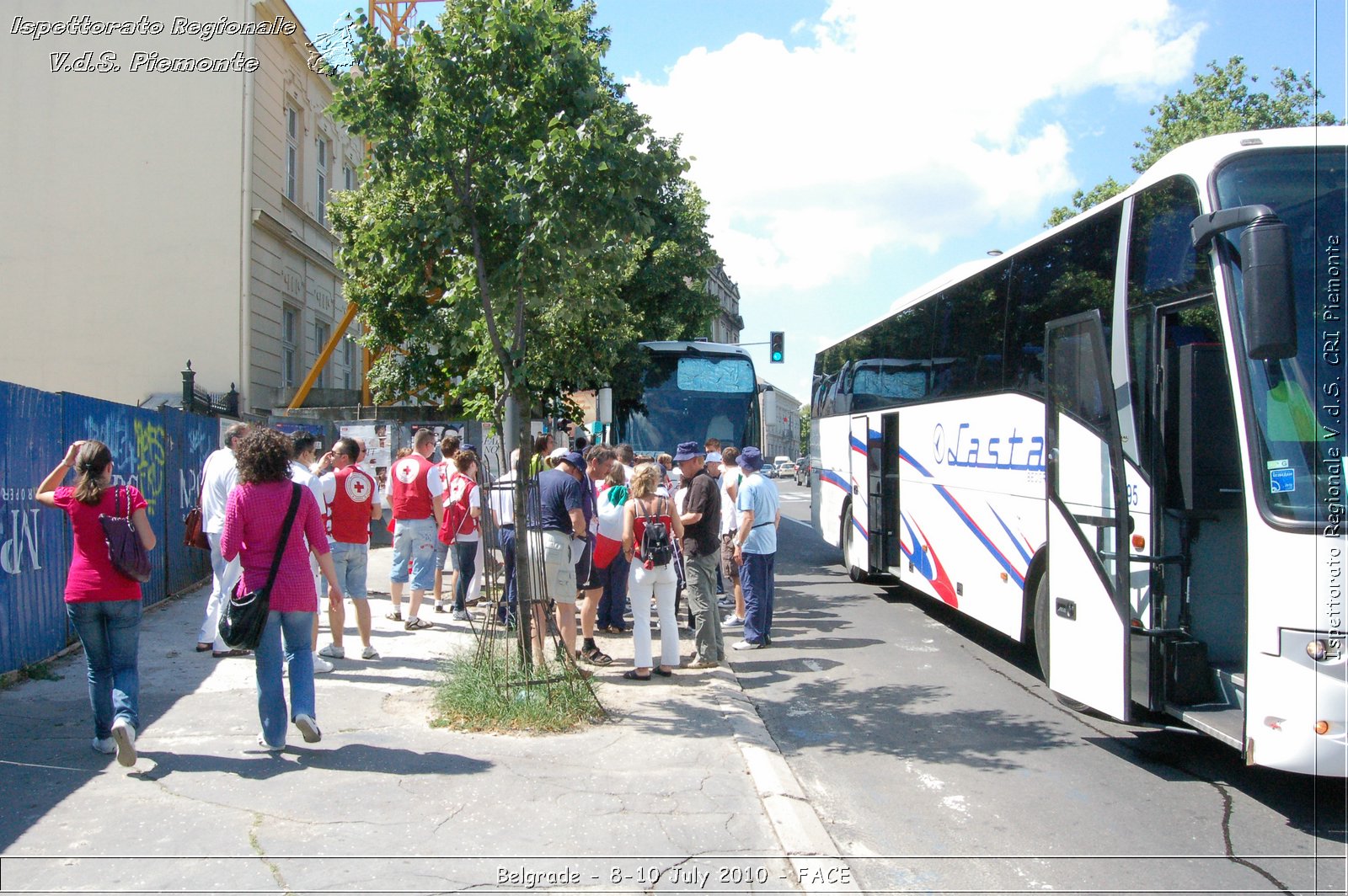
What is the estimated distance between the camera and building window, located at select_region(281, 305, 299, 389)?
2077 cm

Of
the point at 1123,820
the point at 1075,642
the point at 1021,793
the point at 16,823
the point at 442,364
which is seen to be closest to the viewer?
the point at 16,823

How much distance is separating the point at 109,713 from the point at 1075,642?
5.88 metres

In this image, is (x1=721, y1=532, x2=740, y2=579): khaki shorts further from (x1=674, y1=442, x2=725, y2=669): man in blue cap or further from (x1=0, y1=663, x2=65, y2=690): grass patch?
(x1=0, y1=663, x2=65, y2=690): grass patch

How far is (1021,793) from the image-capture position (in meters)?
5.67

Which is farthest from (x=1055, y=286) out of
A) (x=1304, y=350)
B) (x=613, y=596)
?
(x=613, y=596)

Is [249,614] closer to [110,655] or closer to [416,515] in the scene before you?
[110,655]

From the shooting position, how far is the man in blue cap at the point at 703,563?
8.64 metres

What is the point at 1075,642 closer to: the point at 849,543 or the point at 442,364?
the point at 849,543

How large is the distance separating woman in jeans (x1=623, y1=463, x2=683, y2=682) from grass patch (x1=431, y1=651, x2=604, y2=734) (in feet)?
3.70

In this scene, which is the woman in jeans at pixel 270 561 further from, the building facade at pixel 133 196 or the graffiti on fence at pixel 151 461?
the building facade at pixel 133 196

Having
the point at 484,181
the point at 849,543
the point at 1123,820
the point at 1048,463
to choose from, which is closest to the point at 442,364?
the point at 849,543

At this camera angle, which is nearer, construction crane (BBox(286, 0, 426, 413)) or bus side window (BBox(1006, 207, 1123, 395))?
bus side window (BBox(1006, 207, 1123, 395))

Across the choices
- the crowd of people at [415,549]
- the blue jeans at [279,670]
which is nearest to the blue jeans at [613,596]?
the crowd of people at [415,549]

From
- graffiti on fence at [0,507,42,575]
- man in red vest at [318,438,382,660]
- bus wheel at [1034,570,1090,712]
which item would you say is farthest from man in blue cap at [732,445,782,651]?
graffiti on fence at [0,507,42,575]
